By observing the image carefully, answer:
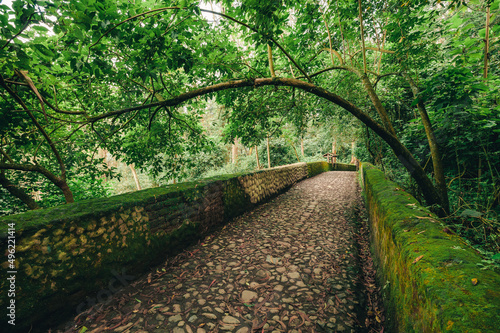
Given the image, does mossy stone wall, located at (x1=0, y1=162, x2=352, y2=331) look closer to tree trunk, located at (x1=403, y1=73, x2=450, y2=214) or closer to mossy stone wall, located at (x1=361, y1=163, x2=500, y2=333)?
mossy stone wall, located at (x1=361, y1=163, x2=500, y2=333)

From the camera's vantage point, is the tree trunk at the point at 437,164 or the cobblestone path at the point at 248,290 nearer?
the cobblestone path at the point at 248,290

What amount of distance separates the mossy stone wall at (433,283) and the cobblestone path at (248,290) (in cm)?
76

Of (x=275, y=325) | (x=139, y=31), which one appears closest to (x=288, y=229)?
(x=275, y=325)

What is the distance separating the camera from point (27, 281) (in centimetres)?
188

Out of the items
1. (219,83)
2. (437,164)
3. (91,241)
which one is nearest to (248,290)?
(91,241)

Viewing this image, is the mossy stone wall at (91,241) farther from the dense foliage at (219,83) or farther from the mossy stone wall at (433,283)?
the mossy stone wall at (433,283)

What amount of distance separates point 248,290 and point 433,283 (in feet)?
6.76

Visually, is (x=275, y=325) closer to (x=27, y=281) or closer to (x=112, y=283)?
(x=112, y=283)

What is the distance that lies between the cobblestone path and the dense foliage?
1761 mm

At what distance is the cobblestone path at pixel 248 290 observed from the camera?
209 centimetres

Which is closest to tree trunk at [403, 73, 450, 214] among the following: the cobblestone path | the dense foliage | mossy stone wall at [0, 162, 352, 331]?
the dense foliage

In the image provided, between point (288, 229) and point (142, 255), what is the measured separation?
9.66 feet

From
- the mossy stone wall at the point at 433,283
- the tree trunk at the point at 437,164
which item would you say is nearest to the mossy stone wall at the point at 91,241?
the mossy stone wall at the point at 433,283

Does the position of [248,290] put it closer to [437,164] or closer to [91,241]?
[91,241]
